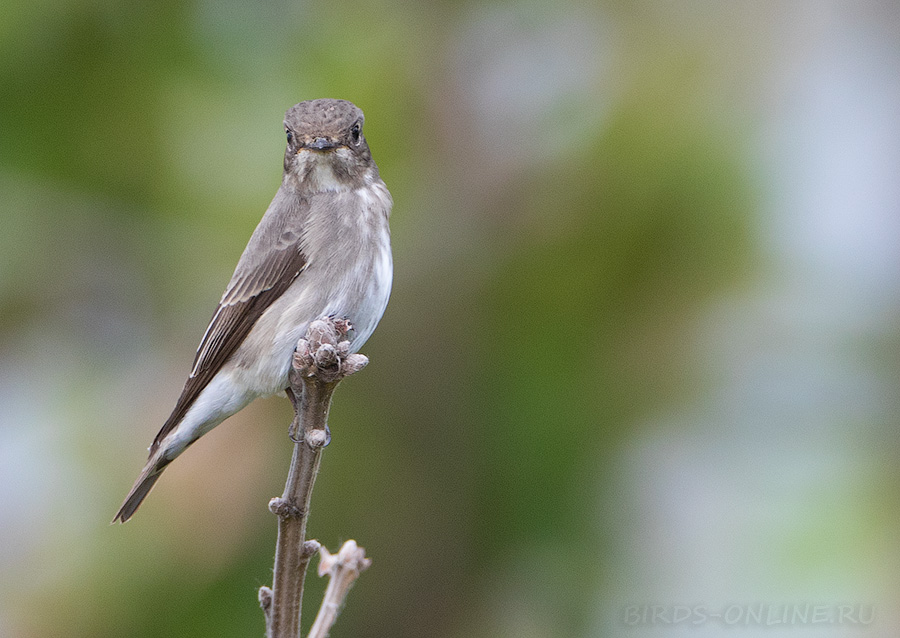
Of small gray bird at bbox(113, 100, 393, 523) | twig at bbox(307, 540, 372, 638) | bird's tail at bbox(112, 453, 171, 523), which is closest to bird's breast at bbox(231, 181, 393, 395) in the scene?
small gray bird at bbox(113, 100, 393, 523)

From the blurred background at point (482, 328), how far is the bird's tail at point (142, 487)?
378 millimetres

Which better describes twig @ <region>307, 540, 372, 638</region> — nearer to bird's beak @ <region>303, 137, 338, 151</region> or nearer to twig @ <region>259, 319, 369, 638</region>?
twig @ <region>259, 319, 369, 638</region>

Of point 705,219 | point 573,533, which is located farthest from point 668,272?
point 573,533

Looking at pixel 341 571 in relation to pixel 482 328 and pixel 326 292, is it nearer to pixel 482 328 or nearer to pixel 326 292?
pixel 326 292

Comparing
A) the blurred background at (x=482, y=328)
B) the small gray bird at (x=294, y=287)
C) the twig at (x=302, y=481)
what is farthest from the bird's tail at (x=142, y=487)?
the twig at (x=302, y=481)

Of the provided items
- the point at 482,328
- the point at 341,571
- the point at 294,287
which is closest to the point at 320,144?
the point at 294,287

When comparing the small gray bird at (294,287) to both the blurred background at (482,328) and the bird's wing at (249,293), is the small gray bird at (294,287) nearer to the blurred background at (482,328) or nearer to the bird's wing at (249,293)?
the bird's wing at (249,293)

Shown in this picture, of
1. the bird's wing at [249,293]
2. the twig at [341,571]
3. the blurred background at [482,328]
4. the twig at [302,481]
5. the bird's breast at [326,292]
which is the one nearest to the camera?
the twig at [302,481]

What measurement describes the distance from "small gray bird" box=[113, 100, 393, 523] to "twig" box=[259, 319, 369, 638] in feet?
2.58

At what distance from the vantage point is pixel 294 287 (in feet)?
11.5

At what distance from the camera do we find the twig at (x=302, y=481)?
7.05 ft

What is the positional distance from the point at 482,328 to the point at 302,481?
2165 millimetres

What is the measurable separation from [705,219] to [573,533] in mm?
1424

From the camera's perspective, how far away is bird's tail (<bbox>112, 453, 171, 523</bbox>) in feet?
11.2
